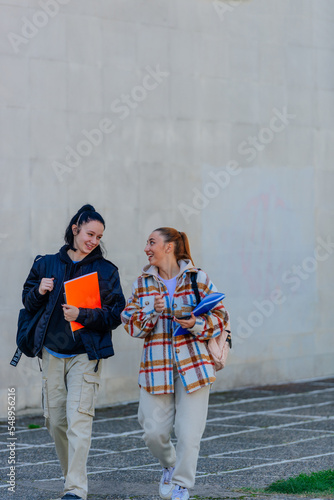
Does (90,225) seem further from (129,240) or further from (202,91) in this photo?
(202,91)

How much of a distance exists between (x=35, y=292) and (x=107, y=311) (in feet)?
1.60

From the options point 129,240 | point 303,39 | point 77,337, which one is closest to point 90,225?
point 77,337

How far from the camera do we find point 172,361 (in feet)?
19.3

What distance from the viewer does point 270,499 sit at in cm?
587

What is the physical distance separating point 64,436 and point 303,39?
8619 mm

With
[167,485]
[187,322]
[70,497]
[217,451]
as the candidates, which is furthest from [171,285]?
[217,451]

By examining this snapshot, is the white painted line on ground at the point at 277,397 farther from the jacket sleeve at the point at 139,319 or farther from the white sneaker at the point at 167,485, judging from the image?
the jacket sleeve at the point at 139,319

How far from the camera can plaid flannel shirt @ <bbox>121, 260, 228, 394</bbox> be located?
5.82 metres

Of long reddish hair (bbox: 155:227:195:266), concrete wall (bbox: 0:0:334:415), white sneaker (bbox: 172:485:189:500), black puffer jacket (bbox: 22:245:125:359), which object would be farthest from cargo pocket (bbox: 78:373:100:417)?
concrete wall (bbox: 0:0:334:415)

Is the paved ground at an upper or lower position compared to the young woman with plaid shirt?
lower

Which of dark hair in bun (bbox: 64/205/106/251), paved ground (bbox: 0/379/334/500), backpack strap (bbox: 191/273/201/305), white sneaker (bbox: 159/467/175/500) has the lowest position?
paved ground (bbox: 0/379/334/500)

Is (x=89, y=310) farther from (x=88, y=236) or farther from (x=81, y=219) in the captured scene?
(x=81, y=219)

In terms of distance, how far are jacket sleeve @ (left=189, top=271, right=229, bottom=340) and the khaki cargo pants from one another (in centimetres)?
72

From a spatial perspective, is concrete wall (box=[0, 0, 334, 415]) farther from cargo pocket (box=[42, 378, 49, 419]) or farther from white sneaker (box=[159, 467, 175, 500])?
white sneaker (box=[159, 467, 175, 500])
